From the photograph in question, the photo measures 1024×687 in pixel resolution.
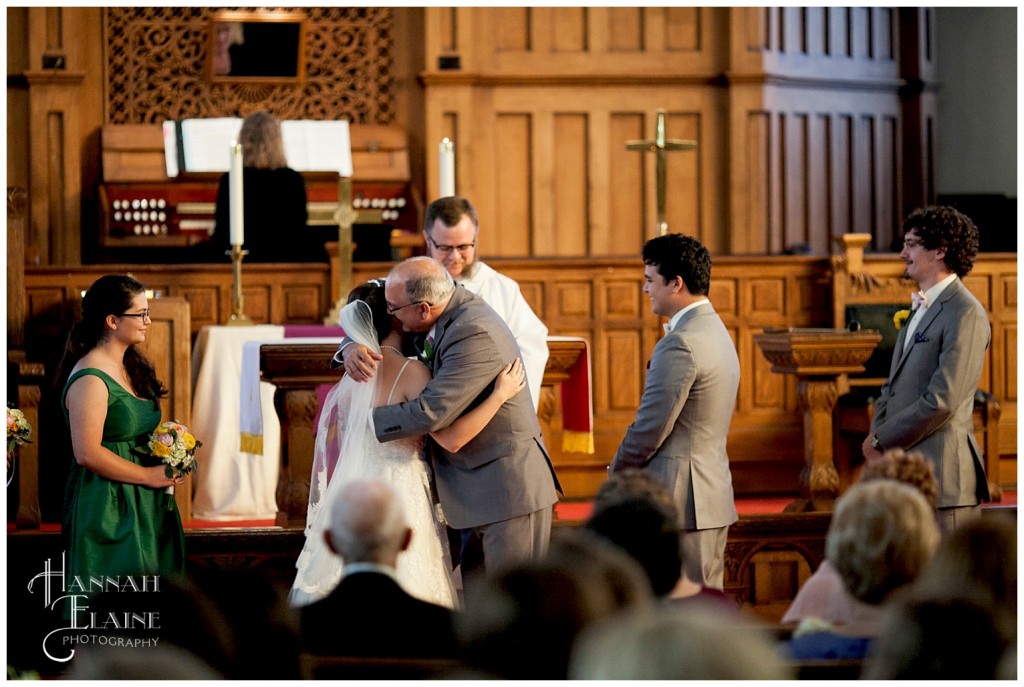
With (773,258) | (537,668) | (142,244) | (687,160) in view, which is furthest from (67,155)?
(537,668)

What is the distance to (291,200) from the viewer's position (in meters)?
7.92

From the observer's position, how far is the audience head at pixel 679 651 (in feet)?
6.25

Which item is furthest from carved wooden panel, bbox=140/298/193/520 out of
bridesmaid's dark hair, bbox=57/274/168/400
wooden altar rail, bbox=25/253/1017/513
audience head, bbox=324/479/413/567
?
audience head, bbox=324/479/413/567

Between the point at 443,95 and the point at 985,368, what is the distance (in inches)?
175

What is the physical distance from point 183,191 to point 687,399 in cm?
647

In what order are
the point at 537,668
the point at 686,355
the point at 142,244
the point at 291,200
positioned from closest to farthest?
the point at 537,668, the point at 686,355, the point at 291,200, the point at 142,244

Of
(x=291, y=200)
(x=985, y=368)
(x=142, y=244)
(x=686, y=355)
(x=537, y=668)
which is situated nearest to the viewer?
(x=537, y=668)

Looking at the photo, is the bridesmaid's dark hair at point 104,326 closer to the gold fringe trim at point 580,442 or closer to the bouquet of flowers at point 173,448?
the bouquet of flowers at point 173,448

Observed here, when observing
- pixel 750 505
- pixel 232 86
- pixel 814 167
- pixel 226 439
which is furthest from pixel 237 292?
pixel 814 167

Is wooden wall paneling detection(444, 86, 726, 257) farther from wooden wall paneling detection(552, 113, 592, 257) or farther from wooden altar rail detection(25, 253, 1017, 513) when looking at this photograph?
wooden altar rail detection(25, 253, 1017, 513)

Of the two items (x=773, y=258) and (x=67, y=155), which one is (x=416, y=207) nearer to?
(x=67, y=155)

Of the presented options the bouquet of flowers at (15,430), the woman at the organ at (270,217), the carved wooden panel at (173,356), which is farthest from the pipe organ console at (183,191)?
the bouquet of flowers at (15,430)

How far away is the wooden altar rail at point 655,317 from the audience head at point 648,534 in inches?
163

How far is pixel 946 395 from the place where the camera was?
14.2 ft
